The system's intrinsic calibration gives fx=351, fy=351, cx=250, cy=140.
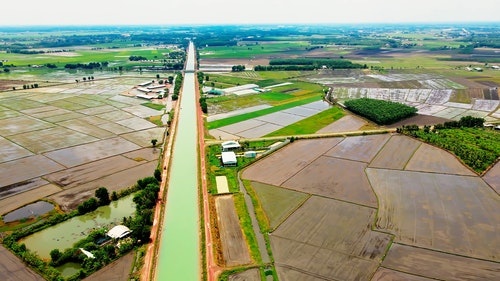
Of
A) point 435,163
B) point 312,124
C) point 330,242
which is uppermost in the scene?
point 312,124

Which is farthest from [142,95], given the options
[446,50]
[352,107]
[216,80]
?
[446,50]

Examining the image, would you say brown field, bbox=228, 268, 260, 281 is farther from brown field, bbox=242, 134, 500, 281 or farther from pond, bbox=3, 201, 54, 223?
pond, bbox=3, 201, 54, 223

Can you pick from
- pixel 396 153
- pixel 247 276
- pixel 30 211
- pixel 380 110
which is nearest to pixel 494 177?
pixel 396 153

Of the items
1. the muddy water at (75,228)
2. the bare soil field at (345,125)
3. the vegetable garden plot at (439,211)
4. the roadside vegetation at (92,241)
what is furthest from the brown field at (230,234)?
the bare soil field at (345,125)

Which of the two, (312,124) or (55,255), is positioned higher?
(312,124)

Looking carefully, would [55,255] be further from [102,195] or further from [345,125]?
[345,125]

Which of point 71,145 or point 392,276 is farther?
point 71,145

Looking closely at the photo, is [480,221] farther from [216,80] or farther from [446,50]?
[446,50]
